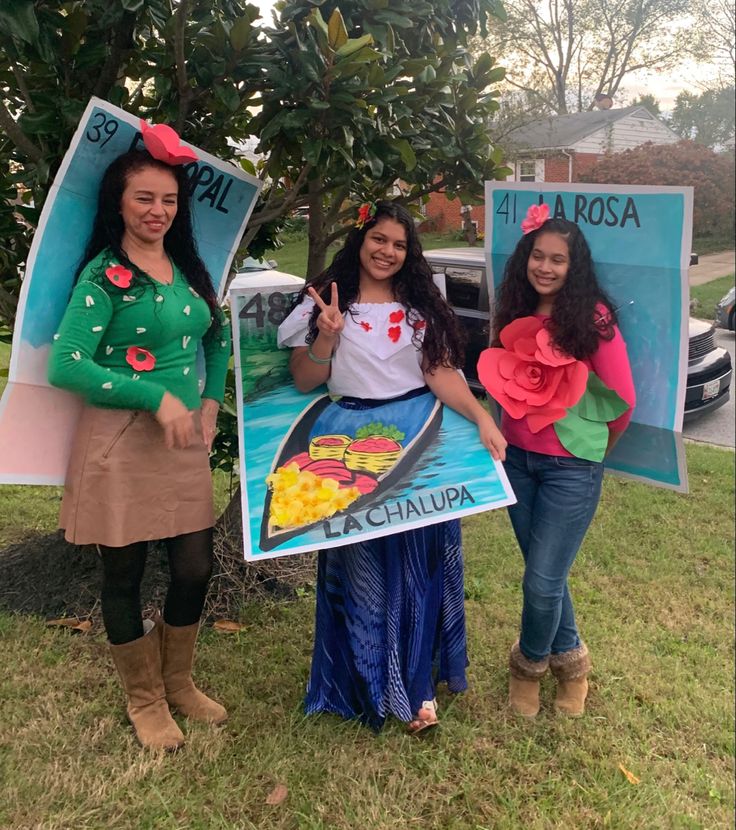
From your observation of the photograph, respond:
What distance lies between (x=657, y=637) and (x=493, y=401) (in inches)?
56.7

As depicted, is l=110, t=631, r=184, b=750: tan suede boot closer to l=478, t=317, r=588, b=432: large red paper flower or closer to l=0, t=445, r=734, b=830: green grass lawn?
l=0, t=445, r=734, b=830: green grass lawn

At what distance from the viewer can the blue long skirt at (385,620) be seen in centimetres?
213

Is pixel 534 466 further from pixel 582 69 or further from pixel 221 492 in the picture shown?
pixel 582 69

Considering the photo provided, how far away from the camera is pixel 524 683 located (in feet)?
7.82

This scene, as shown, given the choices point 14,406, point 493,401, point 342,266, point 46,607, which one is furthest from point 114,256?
point 46,607

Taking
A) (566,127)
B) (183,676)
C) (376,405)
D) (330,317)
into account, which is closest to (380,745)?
(183,676)

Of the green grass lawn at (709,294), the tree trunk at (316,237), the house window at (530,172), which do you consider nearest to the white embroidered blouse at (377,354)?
the tree trunk at (316,237)

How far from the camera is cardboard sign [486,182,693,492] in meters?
1.96

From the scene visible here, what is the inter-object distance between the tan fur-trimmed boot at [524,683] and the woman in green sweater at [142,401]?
110 cm

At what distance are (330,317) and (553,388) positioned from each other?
2.20ft

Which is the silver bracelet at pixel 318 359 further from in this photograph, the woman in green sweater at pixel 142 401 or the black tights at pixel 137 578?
the black tights at pixel 137 578

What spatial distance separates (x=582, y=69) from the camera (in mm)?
5879

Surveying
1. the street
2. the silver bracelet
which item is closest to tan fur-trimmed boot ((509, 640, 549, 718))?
the silver bracelet

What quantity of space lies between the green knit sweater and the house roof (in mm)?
5325
